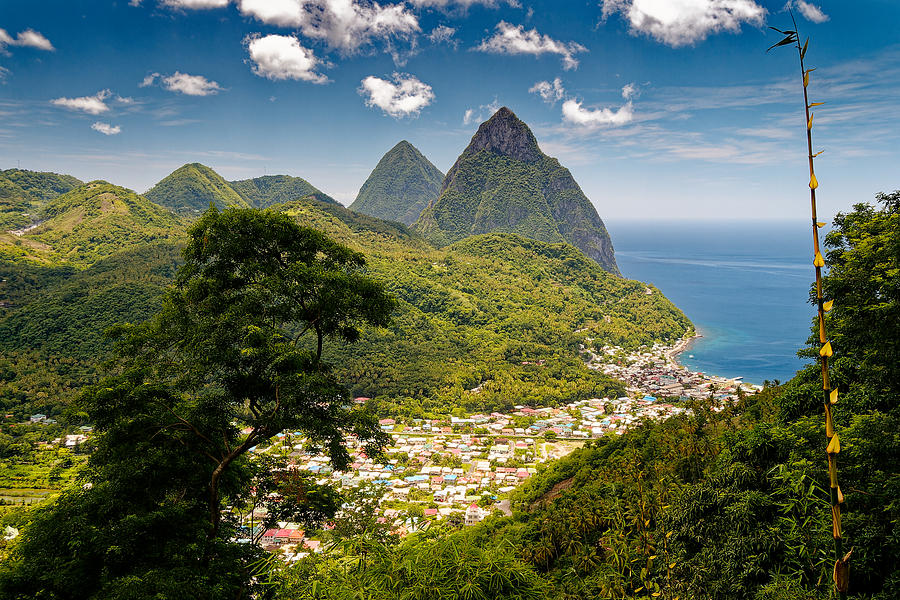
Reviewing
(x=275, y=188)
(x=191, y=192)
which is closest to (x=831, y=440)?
(x=191, y=192)

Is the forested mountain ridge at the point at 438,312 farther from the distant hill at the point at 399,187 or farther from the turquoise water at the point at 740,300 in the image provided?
the distant hill at the point at 399,187

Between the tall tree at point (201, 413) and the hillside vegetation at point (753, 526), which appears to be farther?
the tall tree at point (201, 413)

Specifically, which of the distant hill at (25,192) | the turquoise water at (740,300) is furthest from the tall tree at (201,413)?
the distant hill at (25,192)

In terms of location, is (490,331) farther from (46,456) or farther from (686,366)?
(46,456)

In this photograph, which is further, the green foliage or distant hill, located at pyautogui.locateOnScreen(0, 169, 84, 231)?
distant hill, located at pyautogui.locateOnScreen(0, 169, 84, 231)

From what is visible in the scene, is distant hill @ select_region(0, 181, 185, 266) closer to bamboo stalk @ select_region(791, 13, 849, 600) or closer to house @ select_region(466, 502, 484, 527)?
house @ select_region(466, 502, 484, 527)

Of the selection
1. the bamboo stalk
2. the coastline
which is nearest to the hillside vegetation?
the bamboo stalk

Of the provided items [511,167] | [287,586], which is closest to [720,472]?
[287,586]
